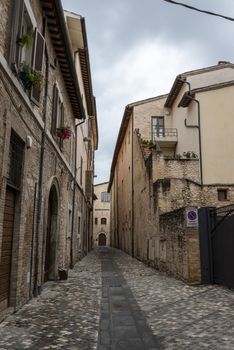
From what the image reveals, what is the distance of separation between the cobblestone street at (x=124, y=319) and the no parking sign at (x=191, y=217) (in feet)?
5.80

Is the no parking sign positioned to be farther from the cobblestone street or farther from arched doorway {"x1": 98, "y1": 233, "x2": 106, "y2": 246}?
arched doorway {"x1": 98, "y1": 233, "x2": 106, "y2": 246}

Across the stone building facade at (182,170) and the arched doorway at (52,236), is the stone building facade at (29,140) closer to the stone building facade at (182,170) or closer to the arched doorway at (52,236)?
the arched doorway at (52,236)

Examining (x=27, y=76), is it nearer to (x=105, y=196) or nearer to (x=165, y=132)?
(x=165, y=132)

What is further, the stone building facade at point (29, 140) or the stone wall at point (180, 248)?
the stone wall at point (180, 248)

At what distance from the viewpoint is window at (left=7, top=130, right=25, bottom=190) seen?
653 centimetres

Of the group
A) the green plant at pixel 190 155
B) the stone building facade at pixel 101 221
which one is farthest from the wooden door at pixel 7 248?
the stone building facade at pixel 101 221

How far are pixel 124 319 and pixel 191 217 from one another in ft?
16.1

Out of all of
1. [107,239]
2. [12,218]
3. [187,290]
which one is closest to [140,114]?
[187,290]

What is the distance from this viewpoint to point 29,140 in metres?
7.38

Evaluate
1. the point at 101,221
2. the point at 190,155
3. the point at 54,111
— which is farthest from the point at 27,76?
the point at 101,221

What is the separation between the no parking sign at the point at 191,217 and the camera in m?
10.8

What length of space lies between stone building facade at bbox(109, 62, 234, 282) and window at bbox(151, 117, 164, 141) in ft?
1.30

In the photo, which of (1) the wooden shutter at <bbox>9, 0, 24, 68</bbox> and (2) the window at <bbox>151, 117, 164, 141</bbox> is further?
(2) the window at <bbox>151, 117, 164, 141</bbox>

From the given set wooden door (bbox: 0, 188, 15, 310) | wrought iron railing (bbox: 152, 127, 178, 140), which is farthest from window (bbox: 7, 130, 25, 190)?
wrought iron railing (bbox: 152, 127, 178, 140)
